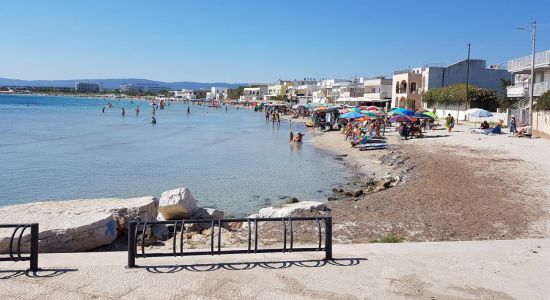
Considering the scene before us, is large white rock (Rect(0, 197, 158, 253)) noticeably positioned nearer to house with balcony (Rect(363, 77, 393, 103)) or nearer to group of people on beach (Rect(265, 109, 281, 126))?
group of people on beach (Rect(265, 109, 281, 126))

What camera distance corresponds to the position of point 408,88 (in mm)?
68812

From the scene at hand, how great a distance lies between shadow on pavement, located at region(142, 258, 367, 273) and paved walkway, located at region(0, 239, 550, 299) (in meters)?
0.01

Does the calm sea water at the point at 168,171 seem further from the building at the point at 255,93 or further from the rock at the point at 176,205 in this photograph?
the building at the point at 255,93

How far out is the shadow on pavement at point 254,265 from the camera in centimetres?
674

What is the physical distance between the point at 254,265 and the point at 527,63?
40084 mm

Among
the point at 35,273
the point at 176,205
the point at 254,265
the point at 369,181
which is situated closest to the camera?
the point at 35,273

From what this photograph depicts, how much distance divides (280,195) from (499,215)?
27.0 feet

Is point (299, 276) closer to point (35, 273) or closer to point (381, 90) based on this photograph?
point (35, 273)

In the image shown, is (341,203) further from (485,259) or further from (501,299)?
(501,299)

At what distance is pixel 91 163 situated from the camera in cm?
2742

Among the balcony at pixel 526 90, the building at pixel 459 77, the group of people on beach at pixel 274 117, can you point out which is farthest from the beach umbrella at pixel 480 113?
the group of people on beach at pixel 274 117

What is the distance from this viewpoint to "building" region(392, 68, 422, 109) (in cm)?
6694

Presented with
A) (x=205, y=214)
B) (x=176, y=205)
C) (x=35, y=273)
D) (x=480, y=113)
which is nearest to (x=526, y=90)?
(x=480, y=113)

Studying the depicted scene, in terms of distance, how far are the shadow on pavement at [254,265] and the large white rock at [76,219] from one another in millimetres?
3044
